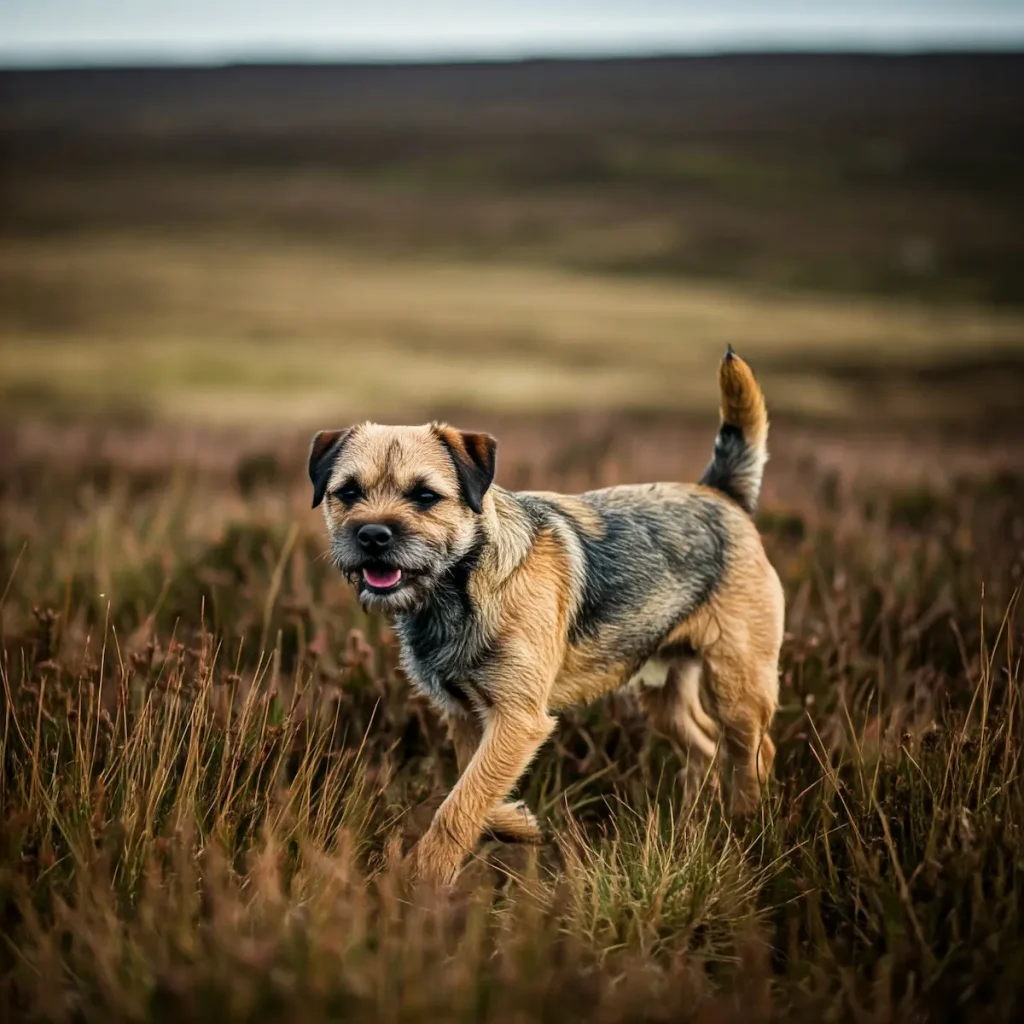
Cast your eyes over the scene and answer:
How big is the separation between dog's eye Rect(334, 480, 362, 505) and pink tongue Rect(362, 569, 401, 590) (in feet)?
0.99

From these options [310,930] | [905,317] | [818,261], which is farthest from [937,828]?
[818,261]

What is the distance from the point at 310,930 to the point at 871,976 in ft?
5.24

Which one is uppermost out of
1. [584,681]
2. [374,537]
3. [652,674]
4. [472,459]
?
[472,459]

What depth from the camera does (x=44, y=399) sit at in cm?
2094

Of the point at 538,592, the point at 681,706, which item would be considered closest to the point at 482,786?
the point at 538,592

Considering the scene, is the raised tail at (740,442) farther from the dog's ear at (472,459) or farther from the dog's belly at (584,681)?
the dog's ear at (472,459)

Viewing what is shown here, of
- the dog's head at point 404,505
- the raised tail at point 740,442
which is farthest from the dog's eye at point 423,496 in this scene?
the raised tail at point 740,442

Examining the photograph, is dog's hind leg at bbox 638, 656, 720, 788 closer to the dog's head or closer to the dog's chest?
the dog's chest

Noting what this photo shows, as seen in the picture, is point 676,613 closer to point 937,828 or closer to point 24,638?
point 937,828

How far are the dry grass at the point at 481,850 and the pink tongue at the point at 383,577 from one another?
514 millimetres

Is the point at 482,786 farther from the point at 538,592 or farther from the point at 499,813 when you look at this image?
the point at 538,592

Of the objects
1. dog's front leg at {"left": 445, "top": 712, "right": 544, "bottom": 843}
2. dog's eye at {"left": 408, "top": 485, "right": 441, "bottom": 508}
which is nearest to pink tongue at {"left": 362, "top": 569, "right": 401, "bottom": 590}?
dog's eye at {"left": 408, "top": 485, "right": 441, "bottom": 508}

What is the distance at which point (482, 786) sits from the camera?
348 centimetres

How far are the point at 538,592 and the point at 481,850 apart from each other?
988 millimetres
